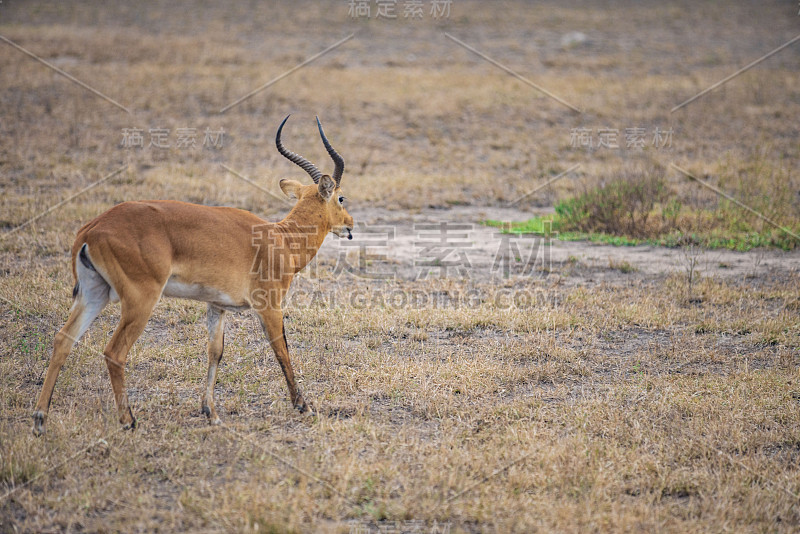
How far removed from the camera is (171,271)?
18.9 ft

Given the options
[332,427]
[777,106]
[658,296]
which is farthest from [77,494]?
[777,106]

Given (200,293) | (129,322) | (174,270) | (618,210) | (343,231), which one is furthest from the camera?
(618,210)

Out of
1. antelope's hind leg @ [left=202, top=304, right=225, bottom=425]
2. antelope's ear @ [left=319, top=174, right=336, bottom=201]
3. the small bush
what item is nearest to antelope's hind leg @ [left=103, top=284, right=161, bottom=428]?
antelope's hind leg @ [left=202, top=304, right=225, bottom=425]

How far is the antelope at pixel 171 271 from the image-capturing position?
18.2ft

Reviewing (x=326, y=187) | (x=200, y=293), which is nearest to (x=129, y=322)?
(x=200, y=293)

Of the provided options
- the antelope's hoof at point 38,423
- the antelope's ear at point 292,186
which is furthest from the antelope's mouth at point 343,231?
the antelope's hoof at point 38,423

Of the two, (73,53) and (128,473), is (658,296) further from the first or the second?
(73,53)

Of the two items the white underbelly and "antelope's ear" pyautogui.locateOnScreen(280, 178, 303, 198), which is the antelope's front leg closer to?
the white underbelly

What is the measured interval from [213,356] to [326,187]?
1.88m

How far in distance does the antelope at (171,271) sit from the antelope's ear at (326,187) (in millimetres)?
21

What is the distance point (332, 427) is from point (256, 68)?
21367mm

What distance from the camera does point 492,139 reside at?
783 inches

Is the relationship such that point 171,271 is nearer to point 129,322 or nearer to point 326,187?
point 129,322

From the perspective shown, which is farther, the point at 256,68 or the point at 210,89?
the point at 256,68
